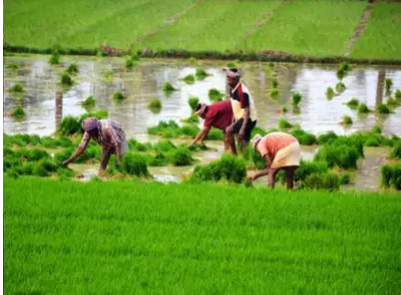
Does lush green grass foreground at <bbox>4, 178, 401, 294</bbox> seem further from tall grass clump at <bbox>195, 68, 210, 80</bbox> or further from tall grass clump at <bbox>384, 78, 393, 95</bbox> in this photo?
tall grass clump at <bbox>195, 68, 210, 80</bbox>

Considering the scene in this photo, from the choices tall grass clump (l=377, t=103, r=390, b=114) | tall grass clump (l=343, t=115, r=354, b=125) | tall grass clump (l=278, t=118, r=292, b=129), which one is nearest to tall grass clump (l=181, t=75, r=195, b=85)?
tall grass clump (l=377, t=103, r=390, b=114)

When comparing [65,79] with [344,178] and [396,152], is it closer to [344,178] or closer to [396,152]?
[396,152]

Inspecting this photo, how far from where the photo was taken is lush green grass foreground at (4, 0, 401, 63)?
1620cm

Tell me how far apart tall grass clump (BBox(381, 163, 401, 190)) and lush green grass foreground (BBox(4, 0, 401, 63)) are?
19.4 feet

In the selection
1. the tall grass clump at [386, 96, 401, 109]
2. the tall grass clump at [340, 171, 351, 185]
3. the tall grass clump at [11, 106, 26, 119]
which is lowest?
the tall grass clump at [340, 171, 351, 185]

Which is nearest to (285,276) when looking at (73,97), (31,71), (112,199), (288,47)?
(112,199)

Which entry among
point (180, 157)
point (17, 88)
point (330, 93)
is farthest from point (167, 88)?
point (180, 157)

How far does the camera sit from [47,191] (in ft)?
25.3

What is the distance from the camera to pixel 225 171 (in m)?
9.07

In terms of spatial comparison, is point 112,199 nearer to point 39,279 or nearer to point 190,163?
point 39,279

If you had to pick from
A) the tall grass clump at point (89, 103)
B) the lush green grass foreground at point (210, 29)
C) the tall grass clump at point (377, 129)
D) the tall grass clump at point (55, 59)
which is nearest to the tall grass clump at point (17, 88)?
the lush green grass foreground at point (210, 29)

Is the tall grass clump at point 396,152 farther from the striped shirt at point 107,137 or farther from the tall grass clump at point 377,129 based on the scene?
the striped shirt at point 107,137

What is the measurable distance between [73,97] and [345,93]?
4.41 meters

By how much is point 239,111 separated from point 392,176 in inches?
80.3
